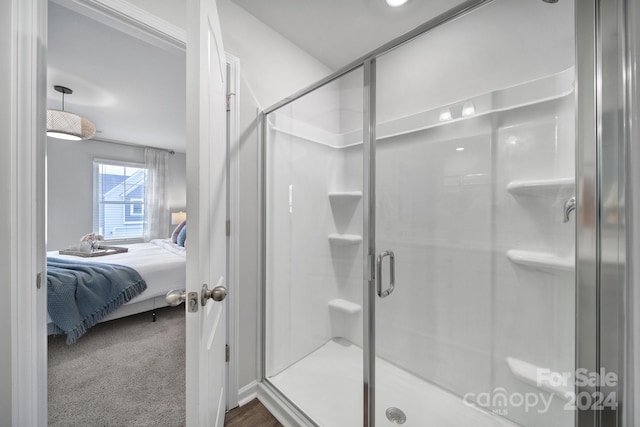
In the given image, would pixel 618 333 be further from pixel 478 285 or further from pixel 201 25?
pixel 201 25

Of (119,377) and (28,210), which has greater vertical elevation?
(28,210)

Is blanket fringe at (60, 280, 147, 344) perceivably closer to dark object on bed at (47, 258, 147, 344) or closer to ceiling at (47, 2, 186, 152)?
dark object on bed at (47, 258, 147, 344)

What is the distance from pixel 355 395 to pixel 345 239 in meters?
1.00

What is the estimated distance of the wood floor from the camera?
1.48 metres

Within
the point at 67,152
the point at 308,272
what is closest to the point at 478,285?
the point at 308,272

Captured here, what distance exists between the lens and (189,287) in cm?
82

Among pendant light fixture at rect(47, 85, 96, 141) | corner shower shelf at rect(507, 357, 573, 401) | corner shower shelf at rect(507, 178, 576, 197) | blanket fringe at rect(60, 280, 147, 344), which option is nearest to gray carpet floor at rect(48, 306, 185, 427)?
blanket fringe at rect(60, 280, 147, 344)

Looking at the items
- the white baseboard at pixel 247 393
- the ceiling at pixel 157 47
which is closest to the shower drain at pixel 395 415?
the white baseboard at pixel 247 393

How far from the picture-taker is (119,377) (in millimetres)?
1900

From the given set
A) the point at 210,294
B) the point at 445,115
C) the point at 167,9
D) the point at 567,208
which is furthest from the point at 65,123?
the point at 567,208

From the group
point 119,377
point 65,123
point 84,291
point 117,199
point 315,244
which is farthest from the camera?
point 117,199

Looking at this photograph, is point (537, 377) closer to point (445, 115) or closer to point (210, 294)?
point (445, 115)

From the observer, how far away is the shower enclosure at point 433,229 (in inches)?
50.3

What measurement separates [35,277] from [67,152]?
5.23m
